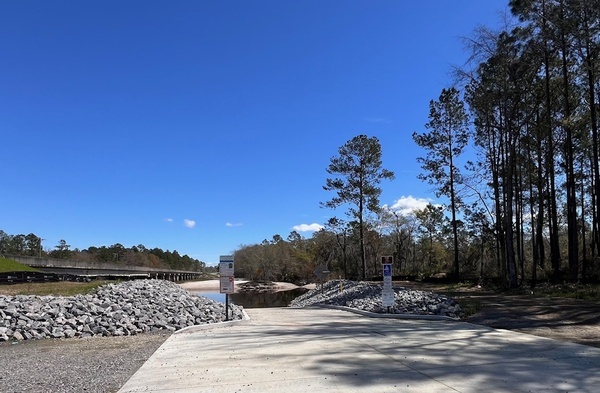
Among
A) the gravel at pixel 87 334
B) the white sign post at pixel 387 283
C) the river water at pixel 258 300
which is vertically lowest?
the river water at pixel 258 300

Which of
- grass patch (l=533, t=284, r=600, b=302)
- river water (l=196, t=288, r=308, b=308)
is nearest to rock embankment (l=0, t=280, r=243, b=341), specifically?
grass patch (l=533, t=284, r=600, b=302)

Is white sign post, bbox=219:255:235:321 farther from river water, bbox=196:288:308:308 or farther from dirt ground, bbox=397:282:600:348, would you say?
river water, bbox=196:288:308:308

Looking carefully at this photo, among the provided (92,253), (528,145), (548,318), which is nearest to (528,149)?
(528,145)

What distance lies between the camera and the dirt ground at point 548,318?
36.2ft

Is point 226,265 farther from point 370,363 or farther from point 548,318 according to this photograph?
point 548,318

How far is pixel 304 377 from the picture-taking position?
21.5 feet

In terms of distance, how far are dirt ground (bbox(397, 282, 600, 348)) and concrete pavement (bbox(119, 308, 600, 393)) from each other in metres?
1.18

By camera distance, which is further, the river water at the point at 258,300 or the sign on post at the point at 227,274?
the river water at the point at 258,300

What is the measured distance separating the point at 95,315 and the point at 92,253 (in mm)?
149540

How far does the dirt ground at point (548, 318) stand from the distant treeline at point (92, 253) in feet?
303

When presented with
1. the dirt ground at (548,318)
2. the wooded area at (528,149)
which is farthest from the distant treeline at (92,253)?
the dirt ground at (548,318)

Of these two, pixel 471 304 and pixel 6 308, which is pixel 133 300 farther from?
pixel 471 304

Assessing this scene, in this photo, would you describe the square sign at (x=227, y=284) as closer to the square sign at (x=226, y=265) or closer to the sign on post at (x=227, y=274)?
the sign on post at (x=227, y=274)

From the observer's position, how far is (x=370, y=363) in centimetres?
743
